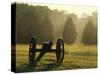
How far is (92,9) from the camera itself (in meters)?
1.82

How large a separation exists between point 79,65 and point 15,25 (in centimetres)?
61

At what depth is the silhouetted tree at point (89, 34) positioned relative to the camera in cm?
180

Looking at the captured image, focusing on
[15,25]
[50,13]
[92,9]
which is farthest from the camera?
[92,9]

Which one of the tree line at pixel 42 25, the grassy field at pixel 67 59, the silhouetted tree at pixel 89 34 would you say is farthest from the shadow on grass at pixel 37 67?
the silhouetted tree at pixel 89 34

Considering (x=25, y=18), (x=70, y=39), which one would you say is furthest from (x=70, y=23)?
(x=25, y=18)

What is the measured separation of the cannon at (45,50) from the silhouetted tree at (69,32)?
5 cm

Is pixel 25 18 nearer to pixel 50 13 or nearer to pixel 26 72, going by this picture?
pixel 50 13

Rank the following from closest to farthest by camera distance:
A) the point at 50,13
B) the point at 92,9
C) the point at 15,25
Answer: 1. the point at 15,25
2. the point at 50,13
3. the point at 92,9

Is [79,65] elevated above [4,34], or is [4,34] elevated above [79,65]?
[4,34]

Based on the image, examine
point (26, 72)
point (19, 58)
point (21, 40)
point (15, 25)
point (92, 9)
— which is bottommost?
point (26, 72)

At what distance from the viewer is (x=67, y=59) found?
1.71 m

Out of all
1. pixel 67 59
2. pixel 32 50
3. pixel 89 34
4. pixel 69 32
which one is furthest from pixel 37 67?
pixel 89 34

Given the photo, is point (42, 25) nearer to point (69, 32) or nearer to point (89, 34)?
point (69, 32)

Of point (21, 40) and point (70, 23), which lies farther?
point (70, 23)
